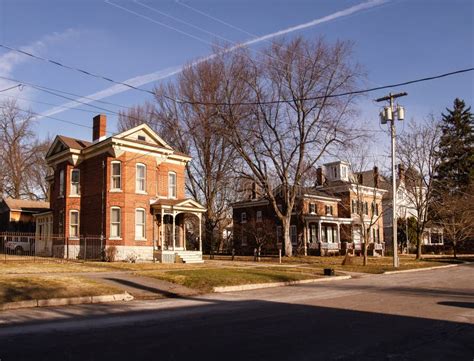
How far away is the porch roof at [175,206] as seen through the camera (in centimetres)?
3430

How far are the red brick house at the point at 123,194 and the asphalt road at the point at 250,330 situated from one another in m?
18.7

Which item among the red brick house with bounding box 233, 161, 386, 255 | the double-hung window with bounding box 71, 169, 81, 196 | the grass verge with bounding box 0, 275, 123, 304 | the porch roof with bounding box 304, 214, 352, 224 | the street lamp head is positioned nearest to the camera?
the grass verge with bounding box 0, 275, 123, 304

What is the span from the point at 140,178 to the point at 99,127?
20.0ft

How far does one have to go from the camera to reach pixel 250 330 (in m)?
9.72

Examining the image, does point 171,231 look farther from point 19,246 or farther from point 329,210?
point 329,210

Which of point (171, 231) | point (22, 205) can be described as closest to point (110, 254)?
point (171, 231)

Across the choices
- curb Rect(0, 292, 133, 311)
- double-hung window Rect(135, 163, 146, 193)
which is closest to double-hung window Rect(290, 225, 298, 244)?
double-hung window Rect(135, 163, 146, 193)

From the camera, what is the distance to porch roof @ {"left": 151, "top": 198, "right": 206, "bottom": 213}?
1350 inches

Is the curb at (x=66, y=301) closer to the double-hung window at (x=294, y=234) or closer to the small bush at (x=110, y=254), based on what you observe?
the small bush at (x=110, y=254)

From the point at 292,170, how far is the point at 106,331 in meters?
34.7

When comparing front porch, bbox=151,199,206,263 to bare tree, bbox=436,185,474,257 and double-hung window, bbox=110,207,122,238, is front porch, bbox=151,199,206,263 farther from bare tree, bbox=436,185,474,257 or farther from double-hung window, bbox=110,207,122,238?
bare tree, bbox=436,185,474,257

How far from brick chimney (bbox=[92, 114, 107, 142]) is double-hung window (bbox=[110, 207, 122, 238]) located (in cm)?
671

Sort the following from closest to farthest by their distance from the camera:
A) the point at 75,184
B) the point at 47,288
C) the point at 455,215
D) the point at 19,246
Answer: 1. the point at 47,288
2. the point at 75,184
3. the point at 19,246
4. the point at 455,215

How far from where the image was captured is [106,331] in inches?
380
